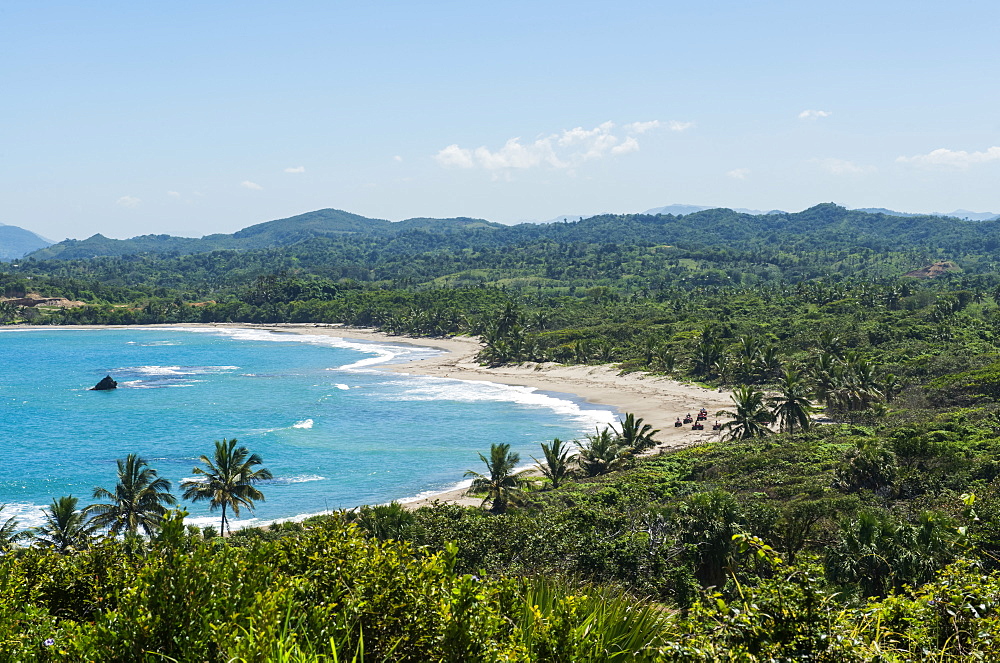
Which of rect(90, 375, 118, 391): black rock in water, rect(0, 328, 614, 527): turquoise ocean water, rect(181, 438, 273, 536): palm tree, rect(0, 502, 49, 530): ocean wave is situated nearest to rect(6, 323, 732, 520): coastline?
rect(0, 328, 614, 527): turquoise ocean water

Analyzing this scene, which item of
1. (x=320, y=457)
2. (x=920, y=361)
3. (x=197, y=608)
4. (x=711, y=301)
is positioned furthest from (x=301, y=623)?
(x=711, y=301)

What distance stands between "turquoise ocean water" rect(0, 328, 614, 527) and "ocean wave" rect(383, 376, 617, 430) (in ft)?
0.75

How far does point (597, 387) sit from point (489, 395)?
1315 centimetres

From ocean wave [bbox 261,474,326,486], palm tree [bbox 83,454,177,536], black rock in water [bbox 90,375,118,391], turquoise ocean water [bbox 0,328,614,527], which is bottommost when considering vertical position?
ocean wave [bbox 261,474,326,486]

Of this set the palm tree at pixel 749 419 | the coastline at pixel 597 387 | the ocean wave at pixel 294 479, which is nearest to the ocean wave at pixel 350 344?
the coastline at pixel 597 387

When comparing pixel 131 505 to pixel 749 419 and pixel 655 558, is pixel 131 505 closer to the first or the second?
pixel 655 558

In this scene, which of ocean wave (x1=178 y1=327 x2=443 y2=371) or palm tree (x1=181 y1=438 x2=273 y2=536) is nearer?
palm tree (x1=181 y1=438 x2=273 y2=536)

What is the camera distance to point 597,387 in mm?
92125

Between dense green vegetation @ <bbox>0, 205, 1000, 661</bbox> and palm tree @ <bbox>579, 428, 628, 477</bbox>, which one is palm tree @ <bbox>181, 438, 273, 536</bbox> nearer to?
dense green vegetation @ <bbox>0, 205, 1000, 661</bbox>

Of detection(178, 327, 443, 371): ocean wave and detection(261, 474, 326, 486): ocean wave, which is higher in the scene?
detection(178, 327, 443, 371): ocean wave

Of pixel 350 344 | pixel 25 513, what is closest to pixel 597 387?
pixel 25 513

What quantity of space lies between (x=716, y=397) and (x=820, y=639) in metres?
75.8

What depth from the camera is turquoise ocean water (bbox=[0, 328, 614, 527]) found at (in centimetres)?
5712

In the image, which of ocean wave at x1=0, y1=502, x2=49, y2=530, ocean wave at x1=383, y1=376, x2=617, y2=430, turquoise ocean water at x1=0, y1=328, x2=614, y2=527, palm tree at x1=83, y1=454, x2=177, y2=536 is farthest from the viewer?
ocean wave at x1=383, y1=376, x2=617, y2=430
